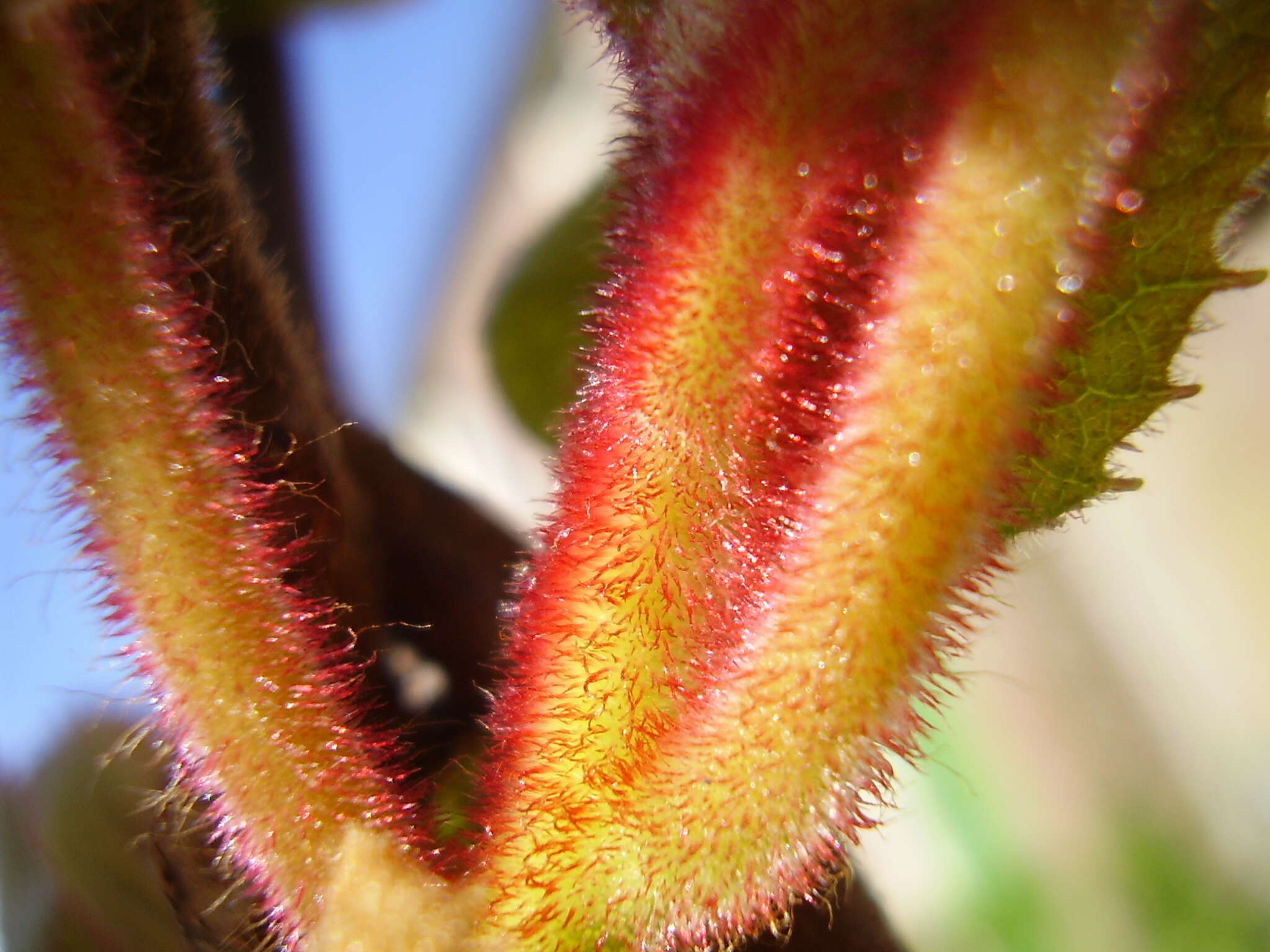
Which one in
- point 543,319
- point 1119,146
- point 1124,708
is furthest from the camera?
point 543,319

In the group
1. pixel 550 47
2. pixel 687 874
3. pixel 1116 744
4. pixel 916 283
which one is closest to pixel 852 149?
pixel 916 283

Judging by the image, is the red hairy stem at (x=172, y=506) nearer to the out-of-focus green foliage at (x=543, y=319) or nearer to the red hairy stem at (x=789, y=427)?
the red hairy stem at (x=789, y=427)

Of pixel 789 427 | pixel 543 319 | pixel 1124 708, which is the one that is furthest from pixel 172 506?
pixel 1124 708

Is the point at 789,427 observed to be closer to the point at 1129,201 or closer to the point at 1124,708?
the point at 1129,201

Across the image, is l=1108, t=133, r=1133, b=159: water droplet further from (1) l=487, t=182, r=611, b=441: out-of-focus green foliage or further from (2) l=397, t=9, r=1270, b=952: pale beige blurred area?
(1) l=487, t=182, r=611, b=441: out-of-focus green foliage

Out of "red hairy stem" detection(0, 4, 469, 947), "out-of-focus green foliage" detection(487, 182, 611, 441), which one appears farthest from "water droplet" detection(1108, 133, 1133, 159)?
"out-of-focus green foliage" detection(487, 182, 611, 441)

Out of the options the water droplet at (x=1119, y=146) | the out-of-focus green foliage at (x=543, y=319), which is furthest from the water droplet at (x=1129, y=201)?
the out-of-focus green foliage at (x=543, y=319)

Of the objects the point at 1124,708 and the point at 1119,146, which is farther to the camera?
the point at 1124,708

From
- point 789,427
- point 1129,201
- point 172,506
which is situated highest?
point 1129,201
